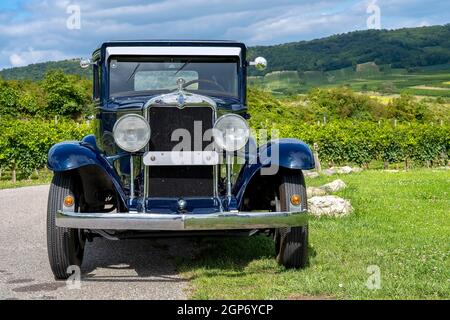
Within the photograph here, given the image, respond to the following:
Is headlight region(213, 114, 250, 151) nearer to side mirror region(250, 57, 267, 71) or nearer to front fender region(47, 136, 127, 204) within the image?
front fender region(47, 136, 127, 204)

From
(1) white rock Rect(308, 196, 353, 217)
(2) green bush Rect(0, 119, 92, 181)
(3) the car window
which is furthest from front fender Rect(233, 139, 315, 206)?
(2) green bush Rect(0, 119, 92, 181)

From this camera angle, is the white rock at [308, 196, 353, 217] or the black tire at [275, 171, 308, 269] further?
the white rock at [308, 196, 353, 217]

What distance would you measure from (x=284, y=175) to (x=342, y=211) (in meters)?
4.53

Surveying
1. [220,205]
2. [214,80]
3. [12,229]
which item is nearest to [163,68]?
[214,80]

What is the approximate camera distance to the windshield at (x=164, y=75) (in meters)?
7.15

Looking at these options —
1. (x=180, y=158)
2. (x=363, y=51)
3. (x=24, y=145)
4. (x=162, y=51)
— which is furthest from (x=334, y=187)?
(x=363, y=51)

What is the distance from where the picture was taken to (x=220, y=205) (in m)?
6.24

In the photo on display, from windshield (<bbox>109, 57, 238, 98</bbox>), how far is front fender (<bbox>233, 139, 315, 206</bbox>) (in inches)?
45.6

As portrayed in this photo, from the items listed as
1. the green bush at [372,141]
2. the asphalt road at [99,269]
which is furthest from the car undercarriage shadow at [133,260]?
the green bush at [372,141]

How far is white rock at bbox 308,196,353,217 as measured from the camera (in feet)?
34.1

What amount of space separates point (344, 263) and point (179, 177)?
204 centimetres

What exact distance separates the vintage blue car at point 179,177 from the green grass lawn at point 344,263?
429 mm

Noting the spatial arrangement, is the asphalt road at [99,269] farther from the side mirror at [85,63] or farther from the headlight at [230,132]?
the side mirror at [85,63]

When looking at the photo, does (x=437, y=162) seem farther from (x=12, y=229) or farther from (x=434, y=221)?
(x=12, y=229)
